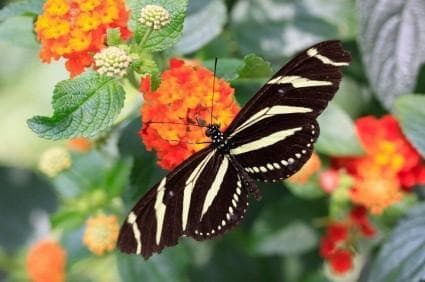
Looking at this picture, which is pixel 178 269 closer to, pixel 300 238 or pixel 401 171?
pixel 300 238

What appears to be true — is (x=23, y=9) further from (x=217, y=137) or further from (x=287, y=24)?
(x=287, y=24)

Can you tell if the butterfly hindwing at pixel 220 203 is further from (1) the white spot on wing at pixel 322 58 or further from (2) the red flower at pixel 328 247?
(2) the red flower at pixel 328 247

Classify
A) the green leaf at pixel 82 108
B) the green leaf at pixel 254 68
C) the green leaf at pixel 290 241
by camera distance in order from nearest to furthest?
the green leaf at pixel 82 108, the green leaf at pixel 254 68, the green leaf at pixel 290 241

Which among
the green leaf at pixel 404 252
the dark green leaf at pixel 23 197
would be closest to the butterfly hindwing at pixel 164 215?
the green leaf at pixel 404 252

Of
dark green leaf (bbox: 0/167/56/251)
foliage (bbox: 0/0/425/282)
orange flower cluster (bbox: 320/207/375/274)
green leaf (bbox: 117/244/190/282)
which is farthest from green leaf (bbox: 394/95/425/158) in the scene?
dark green leaf (bbox: 0/167/56/251)

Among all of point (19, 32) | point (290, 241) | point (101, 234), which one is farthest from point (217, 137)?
point (290, 241)

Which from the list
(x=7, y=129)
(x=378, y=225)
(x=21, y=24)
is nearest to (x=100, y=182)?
(x=21, y=24)

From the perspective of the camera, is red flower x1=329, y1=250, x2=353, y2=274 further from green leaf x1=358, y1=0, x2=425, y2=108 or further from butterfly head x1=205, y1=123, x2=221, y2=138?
butterfly head x1=205, y1=123, x2=221, y2=138
